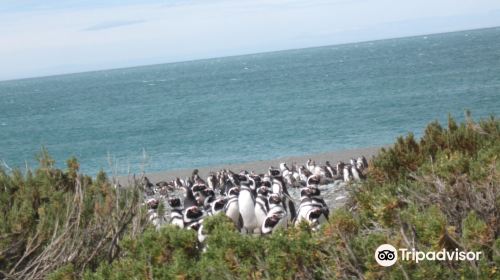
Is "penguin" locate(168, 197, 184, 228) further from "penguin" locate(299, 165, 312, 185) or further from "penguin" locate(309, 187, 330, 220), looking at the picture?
"penguin" locate(299, 165, 312, 185)

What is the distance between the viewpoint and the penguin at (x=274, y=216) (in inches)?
440

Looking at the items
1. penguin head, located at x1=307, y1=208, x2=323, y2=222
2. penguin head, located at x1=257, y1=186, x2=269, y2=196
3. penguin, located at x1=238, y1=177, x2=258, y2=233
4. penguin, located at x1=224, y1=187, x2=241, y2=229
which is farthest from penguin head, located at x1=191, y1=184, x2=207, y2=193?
penguin head, located at x1=307, y1=208, x2=323, y2=222

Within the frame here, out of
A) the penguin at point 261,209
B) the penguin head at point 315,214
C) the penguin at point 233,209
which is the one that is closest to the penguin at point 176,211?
the penguin at point 233,209

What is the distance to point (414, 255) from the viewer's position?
4855 mm

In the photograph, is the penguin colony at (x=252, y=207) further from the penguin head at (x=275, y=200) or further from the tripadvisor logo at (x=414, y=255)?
the tripadvisor logo at (x=414, y=255)

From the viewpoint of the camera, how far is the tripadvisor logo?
4.84m

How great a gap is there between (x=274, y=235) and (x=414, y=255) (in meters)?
1.15

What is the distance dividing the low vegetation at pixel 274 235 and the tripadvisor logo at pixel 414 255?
0.03 metres

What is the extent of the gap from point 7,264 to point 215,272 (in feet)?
8.07

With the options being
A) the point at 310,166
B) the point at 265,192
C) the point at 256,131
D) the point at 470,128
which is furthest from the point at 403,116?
the point at 470,128

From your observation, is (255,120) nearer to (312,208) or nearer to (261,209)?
(261,209)

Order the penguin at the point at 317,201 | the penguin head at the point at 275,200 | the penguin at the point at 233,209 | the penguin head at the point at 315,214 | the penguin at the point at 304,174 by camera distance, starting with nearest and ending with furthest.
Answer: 1. the penguin head at the point at 315,214
2. the penguin at the point at 317,201
3. the penguin head at the point at 275,200
4. the penguin at the point at 233,209
5. the penguin at the point at 304,174

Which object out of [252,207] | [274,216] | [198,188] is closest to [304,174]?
[198,188]

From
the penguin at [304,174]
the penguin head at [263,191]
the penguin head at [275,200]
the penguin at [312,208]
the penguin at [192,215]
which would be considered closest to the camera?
the penguin at [312,208]
